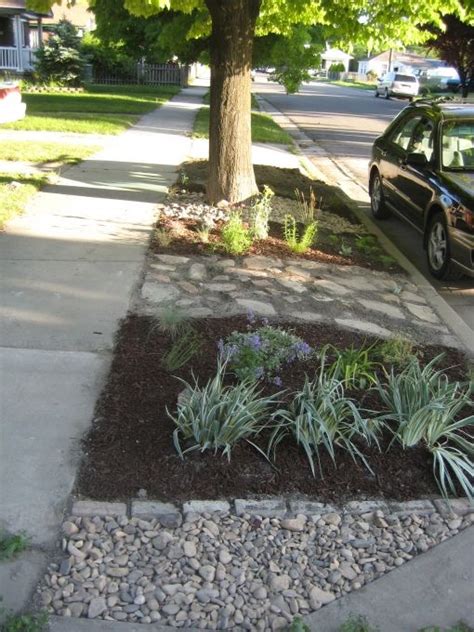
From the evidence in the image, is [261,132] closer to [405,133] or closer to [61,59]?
[405,133]

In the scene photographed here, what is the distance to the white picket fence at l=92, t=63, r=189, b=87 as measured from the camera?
3759cm

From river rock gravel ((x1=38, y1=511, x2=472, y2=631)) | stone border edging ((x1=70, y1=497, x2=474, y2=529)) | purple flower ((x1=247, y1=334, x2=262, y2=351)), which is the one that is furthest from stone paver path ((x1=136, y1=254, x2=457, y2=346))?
river rock gravel ((x1=38, y1=511, x2=472, y2=631))

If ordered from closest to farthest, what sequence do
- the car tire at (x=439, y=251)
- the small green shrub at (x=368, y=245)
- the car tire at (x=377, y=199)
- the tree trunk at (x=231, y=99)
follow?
1. the car tire at (x=439, y=251)
2. the small green shrub at (x=368, y=245)
3. the tree trunk at (x=231, y=99)
4. the car tire at (x=377, y=199)

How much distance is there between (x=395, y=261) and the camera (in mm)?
7633

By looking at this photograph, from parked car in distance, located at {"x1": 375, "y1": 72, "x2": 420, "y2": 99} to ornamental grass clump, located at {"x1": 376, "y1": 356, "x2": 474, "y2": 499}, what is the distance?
156ft

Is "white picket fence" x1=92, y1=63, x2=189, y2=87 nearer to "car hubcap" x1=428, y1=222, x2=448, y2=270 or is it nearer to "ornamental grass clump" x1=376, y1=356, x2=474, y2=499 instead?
"car hubcap" x1=428, y1=222, x2=448, y2=270

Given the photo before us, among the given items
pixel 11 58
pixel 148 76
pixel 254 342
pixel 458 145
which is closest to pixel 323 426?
pixel 254 342

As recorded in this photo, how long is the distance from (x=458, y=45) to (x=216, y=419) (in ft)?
126

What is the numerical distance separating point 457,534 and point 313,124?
23.2 meters

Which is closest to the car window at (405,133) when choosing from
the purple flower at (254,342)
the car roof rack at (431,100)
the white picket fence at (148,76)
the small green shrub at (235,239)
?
the car roof rack at (431,100)

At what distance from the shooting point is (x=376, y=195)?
32.2 ft

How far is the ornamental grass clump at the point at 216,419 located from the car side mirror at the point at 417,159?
4.89 m

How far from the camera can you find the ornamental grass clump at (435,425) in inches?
137

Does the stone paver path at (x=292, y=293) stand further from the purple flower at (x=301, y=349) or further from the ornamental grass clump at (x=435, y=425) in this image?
the ornamental grass clump at (x=435, y=425)
